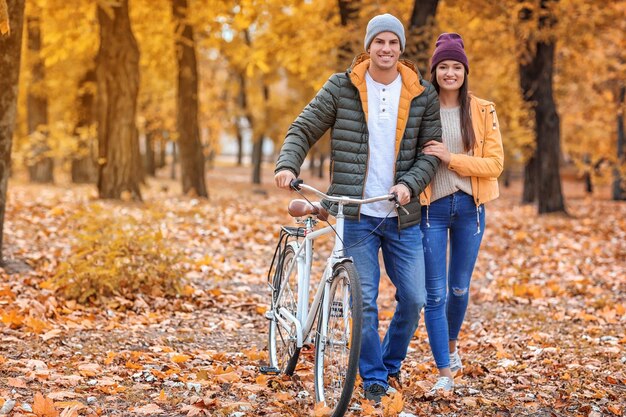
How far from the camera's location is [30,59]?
75.5ft

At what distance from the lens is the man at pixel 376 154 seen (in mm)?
4688

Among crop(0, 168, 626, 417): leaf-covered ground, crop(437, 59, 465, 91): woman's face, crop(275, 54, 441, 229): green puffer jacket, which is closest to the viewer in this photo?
crop(275, 54, 441, 229): green puffer jacket

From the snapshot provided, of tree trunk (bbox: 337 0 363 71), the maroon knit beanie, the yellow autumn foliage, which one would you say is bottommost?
the yellow autumn foliage

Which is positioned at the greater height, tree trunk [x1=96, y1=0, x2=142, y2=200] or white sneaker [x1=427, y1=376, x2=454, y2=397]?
tree trunk [x1=96, y1=0, x2=142, y2=200]

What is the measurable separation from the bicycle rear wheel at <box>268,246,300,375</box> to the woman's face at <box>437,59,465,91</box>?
146 centimetres

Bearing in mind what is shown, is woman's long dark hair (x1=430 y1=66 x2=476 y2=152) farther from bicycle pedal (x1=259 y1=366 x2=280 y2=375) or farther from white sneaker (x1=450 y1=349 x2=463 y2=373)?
bicycle pedal (x1=259 y1=366 x2=280 y2=375)

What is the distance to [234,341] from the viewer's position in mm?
6844

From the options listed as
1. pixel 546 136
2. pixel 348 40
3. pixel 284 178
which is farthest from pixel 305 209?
pixel 546 136

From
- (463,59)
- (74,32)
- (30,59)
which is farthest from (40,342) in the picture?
(30,59)

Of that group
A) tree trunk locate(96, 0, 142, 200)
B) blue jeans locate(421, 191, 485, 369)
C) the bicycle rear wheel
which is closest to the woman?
blue jeans locate(421, 191, 485, 369)

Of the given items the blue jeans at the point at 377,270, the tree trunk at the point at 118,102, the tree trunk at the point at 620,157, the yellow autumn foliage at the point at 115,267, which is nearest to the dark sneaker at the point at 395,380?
the blue jeans at the point at 377,270

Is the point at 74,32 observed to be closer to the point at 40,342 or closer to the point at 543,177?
the point at 543,177

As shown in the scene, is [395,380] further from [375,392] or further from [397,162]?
[397,162]

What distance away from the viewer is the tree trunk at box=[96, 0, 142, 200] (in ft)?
48.8
